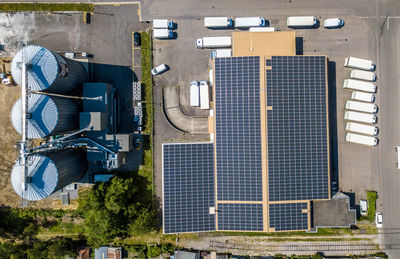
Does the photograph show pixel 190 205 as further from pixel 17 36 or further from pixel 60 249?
pixel 17 36

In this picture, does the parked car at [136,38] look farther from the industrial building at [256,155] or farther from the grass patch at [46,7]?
the industrial building at [256,155]

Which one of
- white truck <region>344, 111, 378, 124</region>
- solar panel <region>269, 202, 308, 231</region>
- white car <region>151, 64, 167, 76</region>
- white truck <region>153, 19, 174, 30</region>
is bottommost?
solar panel <region>269, 202, 308, 231</region>

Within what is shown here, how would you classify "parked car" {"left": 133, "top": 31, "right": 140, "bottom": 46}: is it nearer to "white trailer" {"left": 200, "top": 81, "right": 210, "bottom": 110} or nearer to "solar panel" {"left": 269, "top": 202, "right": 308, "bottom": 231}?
"white trailer" {"left": 200, "top": 81, "right": 210, "bottom": 110}

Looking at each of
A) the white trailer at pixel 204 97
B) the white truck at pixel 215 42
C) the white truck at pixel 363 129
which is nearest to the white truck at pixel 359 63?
the white truck at pixel 363 129

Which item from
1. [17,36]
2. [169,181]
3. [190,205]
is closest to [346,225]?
[190,205]

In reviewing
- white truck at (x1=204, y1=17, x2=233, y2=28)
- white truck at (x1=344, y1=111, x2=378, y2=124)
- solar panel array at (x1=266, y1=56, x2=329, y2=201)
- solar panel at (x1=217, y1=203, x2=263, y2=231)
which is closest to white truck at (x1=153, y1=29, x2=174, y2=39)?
white truck at (x1=204, y1=17, x2=233, y2=28)
